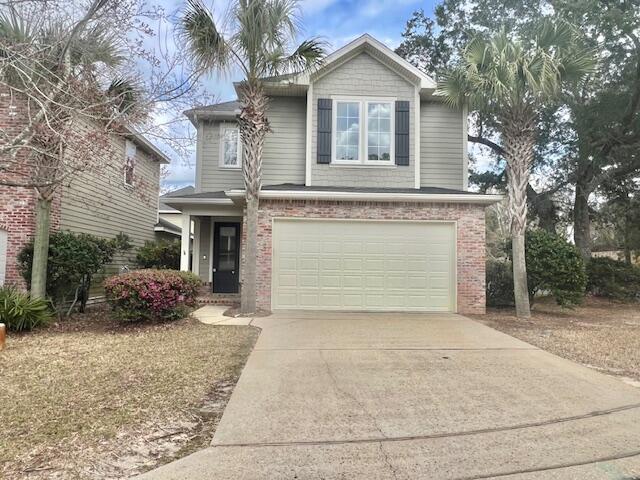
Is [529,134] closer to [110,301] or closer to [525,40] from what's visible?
[525,40]

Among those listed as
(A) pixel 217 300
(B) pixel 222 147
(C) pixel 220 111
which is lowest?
(A) pixel 217 300

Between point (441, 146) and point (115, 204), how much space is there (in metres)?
10.6

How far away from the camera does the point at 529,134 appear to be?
36.4 feet

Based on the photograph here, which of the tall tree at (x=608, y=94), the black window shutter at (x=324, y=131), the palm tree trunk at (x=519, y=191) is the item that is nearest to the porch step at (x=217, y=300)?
the black window shutter at (x=324, y=131)

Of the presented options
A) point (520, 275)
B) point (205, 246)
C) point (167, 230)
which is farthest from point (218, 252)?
point (520, 275)

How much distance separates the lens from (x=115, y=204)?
49.8 feet

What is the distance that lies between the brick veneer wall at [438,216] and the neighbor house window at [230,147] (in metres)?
3.47

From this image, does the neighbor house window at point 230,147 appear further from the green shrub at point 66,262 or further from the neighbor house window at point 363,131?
the green shrub at point 66,262

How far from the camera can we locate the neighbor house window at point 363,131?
12.5 m

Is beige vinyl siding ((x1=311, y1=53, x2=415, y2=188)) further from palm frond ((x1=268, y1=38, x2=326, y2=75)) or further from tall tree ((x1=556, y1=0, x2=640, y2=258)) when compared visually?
tall tree ((x1=556, y1=0, x2=640, y2=258))

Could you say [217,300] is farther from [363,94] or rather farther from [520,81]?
[520,81]

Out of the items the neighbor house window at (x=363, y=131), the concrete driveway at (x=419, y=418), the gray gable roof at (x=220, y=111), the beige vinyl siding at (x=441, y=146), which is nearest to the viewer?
the concrete driveway at (x=419, y=418)

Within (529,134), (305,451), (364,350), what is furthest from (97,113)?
(529,134)

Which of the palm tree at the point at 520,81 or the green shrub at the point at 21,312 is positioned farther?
the palm tree at the point at 520,81
